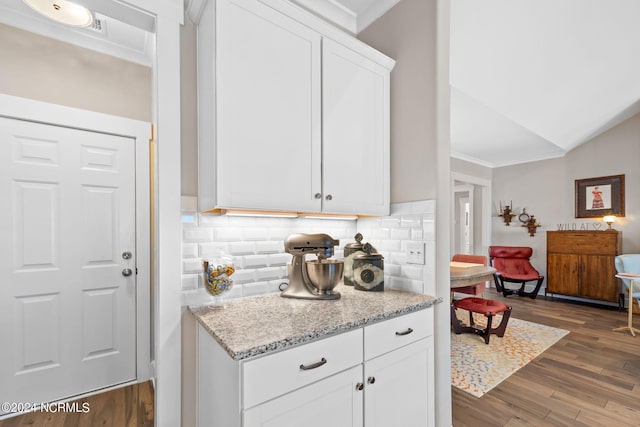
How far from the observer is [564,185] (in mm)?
5379

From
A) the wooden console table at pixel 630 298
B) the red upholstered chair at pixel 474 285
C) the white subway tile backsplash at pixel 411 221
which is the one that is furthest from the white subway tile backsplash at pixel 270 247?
the wooden console table at pixel 630 298

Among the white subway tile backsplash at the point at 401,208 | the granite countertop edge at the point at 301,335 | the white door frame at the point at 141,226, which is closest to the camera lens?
the granite countertop edge at the point at 301,335

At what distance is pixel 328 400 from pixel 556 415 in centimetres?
190

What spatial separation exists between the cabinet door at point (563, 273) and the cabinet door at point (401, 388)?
4.78 m

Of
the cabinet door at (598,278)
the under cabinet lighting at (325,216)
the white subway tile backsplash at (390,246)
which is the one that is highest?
the under cabinet lighting at (325,216)

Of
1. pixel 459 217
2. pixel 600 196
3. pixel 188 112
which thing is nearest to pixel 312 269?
Result: pixel 188 112

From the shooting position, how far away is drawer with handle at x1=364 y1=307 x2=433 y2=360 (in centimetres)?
128

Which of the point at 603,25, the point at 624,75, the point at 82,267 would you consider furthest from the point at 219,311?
the point at 624,75

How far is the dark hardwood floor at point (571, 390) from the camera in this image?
6.46 feet

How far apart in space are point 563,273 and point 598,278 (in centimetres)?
43

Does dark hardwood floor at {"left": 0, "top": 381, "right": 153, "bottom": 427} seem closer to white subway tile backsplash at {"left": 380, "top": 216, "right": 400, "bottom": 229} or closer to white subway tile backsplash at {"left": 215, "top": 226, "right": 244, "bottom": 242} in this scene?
white subway tile backsplash at {"left": 215, "top": 226, "right": 244, "bottom": 242}

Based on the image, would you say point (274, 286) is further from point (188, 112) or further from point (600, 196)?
point (600, 196)

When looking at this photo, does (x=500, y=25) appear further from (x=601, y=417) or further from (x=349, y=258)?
(x=601, y=417)

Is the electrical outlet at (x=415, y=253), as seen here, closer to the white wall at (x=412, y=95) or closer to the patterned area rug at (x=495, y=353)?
the white wall at (x=412, y=95)
